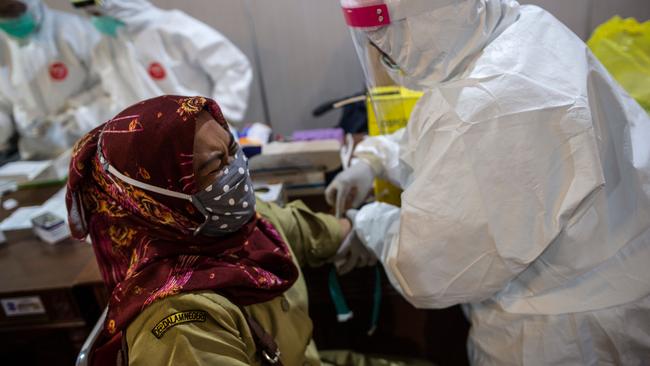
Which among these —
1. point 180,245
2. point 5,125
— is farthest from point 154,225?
point 5,125

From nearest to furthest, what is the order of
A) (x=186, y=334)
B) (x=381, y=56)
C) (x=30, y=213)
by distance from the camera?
(x=186, y=334) < (x=381, y=56) < (x=30, y=213)

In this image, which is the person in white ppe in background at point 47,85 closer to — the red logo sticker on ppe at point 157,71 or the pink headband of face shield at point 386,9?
the red logo sticker on ppe at point 157,71

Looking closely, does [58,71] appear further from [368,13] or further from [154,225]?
[368,13]

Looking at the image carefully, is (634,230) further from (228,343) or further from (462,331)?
(228,343)

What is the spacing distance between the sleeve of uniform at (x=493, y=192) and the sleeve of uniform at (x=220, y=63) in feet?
4.61

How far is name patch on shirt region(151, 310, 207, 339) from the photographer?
2.56 ft

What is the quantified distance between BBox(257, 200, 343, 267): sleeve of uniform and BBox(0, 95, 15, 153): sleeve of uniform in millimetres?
1751

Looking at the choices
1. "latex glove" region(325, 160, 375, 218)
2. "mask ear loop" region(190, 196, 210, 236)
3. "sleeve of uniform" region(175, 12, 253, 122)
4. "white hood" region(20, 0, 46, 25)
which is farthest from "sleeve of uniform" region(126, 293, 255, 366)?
"white hood" region(20, 0, 46, 25)

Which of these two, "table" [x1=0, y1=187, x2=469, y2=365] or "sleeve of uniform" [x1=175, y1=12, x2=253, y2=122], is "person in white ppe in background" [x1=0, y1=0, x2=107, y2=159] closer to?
"sleeve of uniform" [x1=175, y1=12, x2=253, y2=122]

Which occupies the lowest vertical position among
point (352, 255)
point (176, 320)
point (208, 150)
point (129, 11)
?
point (352, 255)

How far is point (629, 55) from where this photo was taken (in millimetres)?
1215

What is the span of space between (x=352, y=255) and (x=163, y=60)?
1.42m

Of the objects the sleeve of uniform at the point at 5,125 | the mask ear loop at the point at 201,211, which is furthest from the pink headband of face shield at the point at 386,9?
the sleeve of uniform at the point at 5,125

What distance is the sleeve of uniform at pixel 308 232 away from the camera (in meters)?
1.19
